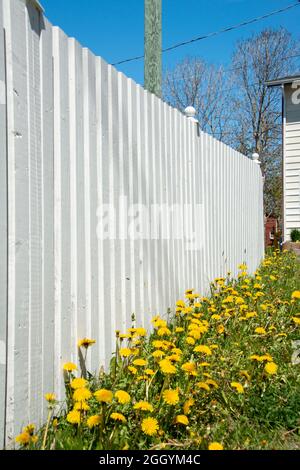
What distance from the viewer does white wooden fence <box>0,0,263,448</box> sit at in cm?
195

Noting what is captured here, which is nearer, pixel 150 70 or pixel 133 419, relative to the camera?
pixel 133 419

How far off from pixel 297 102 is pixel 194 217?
861 cm

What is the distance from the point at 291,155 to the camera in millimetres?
12211

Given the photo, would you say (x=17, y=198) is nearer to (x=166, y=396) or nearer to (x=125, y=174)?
(x=166, y=396)

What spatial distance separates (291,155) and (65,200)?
10.7m

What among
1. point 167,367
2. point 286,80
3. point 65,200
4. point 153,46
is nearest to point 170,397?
point 167,367

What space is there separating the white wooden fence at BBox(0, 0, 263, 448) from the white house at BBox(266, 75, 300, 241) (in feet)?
27.3

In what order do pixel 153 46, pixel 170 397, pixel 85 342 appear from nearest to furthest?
pixel 170 397
pixel 85 342
pixel 153 46

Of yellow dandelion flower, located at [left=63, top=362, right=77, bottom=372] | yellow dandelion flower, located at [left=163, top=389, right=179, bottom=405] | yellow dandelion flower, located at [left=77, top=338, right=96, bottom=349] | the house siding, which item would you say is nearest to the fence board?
yellow dandelion flower, located at [left=63, top=362, right=77, bottom=372]

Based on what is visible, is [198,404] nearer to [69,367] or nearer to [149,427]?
[149,427]

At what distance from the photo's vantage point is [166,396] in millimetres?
2006

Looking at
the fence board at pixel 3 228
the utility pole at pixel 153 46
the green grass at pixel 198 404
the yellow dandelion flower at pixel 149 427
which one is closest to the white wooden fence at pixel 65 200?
the fence board at pixel 3 228
